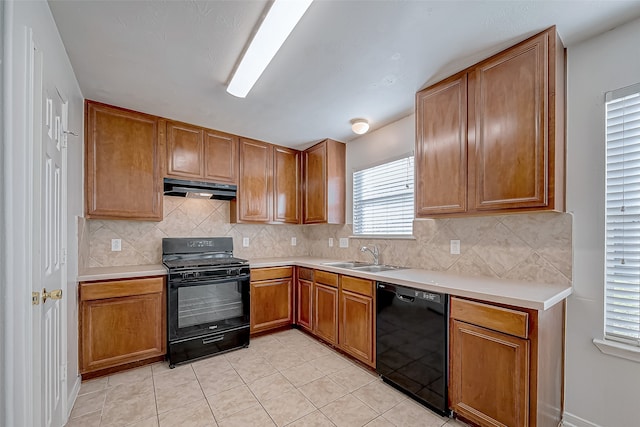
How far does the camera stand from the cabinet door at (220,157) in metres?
3.27

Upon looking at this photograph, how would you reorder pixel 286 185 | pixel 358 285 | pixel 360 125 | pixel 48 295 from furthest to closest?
pixel 286 185 < pixel 360 125 < pixel 358 285 < pixel 48 295

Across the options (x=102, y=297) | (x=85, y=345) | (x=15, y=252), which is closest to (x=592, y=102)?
(x=15, y=252)

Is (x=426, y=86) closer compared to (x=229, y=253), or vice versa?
(x=426, y=86)

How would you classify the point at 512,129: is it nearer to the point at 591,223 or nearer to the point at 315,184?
the point at 591,223

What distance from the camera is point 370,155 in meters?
3.44

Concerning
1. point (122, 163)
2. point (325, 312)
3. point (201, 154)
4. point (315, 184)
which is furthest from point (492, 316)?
point (122, 163)

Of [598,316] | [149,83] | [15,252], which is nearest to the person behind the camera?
[15,252]

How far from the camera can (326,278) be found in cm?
304

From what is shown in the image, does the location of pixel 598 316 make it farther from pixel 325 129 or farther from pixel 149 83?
pixel 149 83

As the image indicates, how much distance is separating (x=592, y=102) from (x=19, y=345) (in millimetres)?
3139

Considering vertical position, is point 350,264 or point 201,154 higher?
point 201,154

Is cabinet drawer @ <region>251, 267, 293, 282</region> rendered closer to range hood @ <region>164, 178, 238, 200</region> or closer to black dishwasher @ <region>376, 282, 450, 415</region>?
range hood @ <region>164, 178, 238, 200</region>

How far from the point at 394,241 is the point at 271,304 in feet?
5.34

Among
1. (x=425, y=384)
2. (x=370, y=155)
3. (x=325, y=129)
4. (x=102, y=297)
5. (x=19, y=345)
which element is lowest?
(x=425, y=384)
